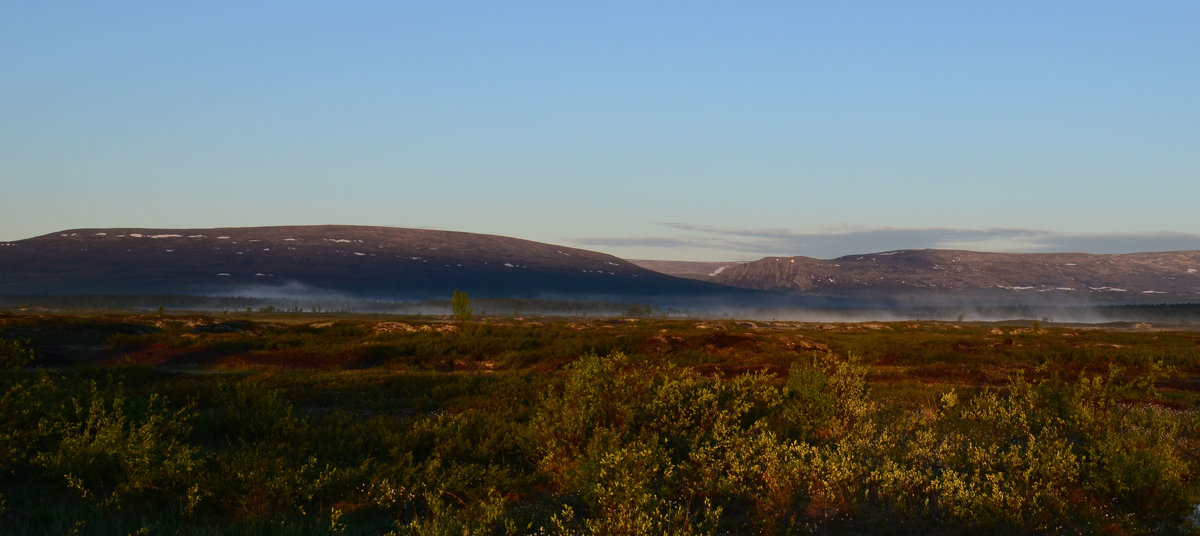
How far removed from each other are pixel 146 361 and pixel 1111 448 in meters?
33.5

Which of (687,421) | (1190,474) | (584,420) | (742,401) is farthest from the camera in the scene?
(742,401)

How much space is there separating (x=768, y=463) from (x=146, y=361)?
3044 cm

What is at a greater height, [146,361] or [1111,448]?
[1111,448]

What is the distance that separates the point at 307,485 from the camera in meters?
9.09

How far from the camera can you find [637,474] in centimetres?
896

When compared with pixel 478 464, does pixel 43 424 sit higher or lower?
higher

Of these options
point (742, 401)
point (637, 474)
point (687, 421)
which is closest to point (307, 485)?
point (637, 474)

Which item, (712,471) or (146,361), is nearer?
(712,471)

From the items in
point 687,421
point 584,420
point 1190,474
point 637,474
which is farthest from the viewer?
point 687,421

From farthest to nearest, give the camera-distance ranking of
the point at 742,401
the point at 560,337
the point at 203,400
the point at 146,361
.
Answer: the point at 560,337
the point at 146,361
the point at 203,400
the point at 742,401

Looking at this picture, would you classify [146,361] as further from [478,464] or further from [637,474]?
[637,474]

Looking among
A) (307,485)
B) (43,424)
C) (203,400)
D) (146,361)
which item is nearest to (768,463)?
(307,485)

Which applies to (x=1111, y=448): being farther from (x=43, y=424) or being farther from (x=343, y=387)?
(x=343, y=387)

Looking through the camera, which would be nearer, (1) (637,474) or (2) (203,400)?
(1) (637,474)
